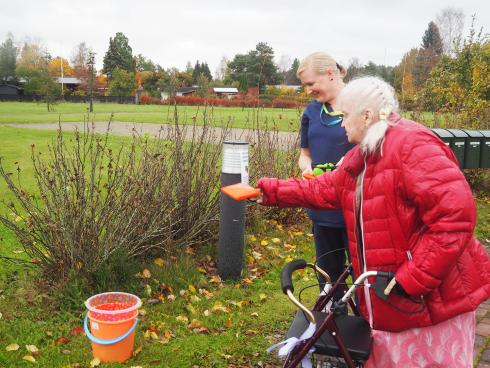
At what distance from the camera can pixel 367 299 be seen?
2.39 meters

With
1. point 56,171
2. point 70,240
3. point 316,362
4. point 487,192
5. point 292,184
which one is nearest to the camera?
point 316,362

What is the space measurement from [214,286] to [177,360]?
1.37 metres

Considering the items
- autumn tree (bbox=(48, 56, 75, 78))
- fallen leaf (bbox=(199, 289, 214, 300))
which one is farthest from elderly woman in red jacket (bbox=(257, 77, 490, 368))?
autumn tree (bbox=(48, 56, 75, 78))

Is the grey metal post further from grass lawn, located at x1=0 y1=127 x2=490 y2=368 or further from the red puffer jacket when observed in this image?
the red puffer jacket

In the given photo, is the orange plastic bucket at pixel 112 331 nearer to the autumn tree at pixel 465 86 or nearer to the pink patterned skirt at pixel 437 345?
the pink patterned skirt at pixel 437 345

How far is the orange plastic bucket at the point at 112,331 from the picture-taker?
3486 millimetres

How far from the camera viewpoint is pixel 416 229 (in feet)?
7.11

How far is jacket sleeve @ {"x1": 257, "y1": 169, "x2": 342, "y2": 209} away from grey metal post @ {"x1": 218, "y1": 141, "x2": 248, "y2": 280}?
6.12 feet

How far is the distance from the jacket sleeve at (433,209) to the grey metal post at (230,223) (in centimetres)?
264

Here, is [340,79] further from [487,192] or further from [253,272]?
[487,192]

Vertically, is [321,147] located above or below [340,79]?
below

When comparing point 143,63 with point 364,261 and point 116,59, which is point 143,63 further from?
point 364,261

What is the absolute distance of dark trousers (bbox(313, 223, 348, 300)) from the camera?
11.4 feet

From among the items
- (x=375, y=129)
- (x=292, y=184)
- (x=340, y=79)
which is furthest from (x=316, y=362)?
(x=340, y=79)
